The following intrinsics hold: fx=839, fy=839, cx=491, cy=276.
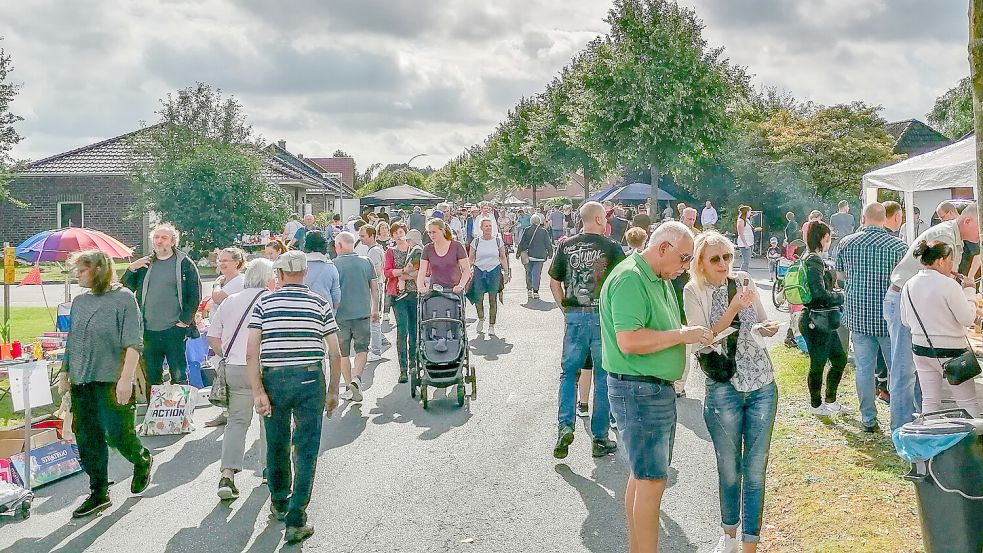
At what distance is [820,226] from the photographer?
7.80 metres

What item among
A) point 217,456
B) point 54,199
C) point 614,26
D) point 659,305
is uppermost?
point 614,26

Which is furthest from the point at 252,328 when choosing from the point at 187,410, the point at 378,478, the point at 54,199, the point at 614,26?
the point at 54,199

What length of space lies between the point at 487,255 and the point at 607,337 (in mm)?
9269

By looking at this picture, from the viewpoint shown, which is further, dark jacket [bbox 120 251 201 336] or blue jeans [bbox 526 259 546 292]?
blue jeans [bbox 526 259 546 292]

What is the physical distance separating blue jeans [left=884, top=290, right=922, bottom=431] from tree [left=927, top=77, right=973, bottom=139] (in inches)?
1428

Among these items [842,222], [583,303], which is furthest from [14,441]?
[842,222]

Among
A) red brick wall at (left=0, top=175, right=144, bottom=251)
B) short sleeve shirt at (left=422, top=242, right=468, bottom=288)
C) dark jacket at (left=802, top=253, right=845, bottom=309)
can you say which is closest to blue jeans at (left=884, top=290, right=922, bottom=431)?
dark jacket at (left=802, top=253, right=845, bottom=309)

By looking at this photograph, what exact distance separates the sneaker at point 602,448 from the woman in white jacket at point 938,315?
259 centimetres

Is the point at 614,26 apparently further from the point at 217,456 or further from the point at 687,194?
the point at 217,456

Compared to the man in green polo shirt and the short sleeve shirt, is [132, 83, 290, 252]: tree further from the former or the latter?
the man in green polo shirt

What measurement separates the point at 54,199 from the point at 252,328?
35905 millimetres

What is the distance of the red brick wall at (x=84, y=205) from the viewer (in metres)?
36.5

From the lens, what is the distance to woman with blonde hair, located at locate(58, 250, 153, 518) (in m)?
6.15

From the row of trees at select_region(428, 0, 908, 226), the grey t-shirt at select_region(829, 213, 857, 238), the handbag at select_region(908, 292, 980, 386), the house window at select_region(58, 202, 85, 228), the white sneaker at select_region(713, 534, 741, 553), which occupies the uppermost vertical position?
the row of trees at select_region(428, 0, 908, 226)
